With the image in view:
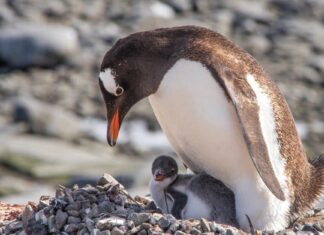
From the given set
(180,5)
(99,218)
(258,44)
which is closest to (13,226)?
(99,218)

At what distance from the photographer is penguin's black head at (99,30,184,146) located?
6973 mm

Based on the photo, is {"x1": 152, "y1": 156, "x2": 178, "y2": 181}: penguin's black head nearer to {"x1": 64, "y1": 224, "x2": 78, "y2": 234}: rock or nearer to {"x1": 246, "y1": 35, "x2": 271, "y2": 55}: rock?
{"x1": 64, "y1": 224, "x2": 78, "y2": 234}: rock

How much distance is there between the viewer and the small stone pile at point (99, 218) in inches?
250

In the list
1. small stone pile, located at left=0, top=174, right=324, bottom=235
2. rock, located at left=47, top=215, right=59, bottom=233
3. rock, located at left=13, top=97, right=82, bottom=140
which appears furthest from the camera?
rock, located at left=13, top=97, right=82, bottom=140

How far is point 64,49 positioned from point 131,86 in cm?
1250

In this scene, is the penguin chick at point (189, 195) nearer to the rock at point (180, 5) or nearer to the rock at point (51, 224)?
the rock at point (51, 224)

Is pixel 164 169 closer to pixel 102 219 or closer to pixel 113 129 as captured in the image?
pixel 113 129

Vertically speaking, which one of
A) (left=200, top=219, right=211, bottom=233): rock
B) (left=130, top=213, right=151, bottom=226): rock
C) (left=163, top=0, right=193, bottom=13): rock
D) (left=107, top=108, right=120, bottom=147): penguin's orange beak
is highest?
(left=163, top=0, right=193, bottom=13): rock

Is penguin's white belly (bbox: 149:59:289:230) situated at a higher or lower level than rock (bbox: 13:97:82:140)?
lower

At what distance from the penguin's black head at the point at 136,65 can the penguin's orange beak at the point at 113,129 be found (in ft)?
0.48

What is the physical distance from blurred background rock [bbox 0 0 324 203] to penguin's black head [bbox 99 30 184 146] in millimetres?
4071

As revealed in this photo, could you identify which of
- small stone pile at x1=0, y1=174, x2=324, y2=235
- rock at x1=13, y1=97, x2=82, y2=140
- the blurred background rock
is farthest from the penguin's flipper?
rock at x1=13, y1=97, x2=82, y2=140

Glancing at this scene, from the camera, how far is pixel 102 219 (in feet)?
21.1

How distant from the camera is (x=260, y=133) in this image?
6.85 metres
